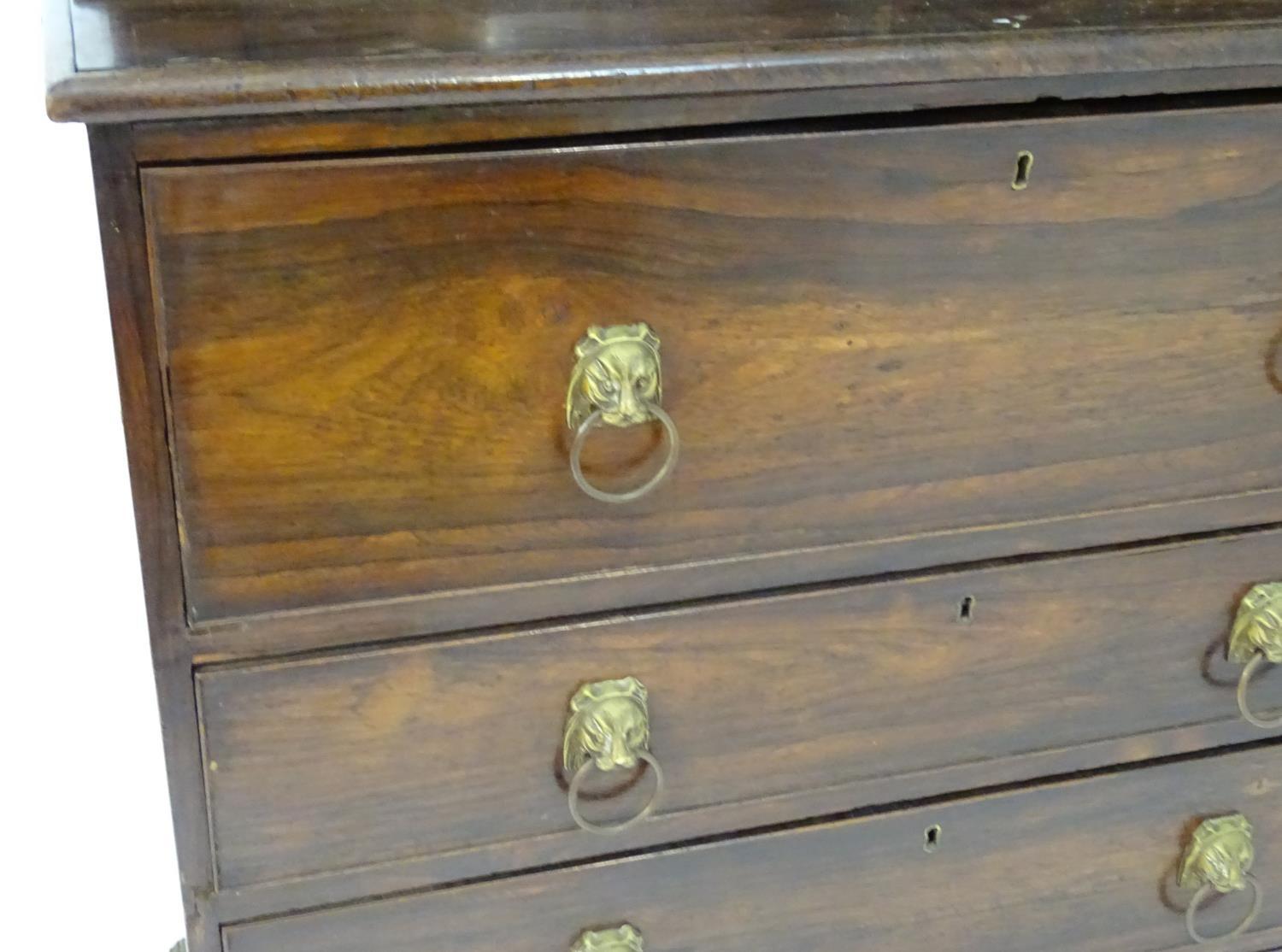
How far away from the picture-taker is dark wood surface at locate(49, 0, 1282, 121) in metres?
0.60

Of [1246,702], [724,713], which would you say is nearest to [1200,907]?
[1246,702]

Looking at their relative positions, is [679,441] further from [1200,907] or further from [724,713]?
[1200,907]

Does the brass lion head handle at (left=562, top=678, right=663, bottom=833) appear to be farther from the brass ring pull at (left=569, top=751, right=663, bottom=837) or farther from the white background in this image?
the white background

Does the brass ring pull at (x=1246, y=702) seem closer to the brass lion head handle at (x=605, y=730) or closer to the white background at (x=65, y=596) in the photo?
the brass lion head handle at (x=605, y=730)

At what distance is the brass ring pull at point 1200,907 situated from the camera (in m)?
1.00

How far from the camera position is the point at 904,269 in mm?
726

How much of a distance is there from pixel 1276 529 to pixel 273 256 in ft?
2.24

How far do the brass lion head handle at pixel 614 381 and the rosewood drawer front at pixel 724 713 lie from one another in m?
0.15

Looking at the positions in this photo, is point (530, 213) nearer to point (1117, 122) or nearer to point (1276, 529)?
point (1117, 122)

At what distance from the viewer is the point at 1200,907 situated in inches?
40.5

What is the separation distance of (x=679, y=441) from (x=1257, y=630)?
0.46 metres

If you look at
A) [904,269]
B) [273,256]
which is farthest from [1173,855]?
[273,256]

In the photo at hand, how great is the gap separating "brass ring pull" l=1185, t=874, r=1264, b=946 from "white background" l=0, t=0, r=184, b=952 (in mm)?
894

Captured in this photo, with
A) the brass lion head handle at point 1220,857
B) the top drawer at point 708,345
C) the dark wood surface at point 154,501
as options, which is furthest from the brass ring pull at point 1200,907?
the dark wood surface at point 154,501
